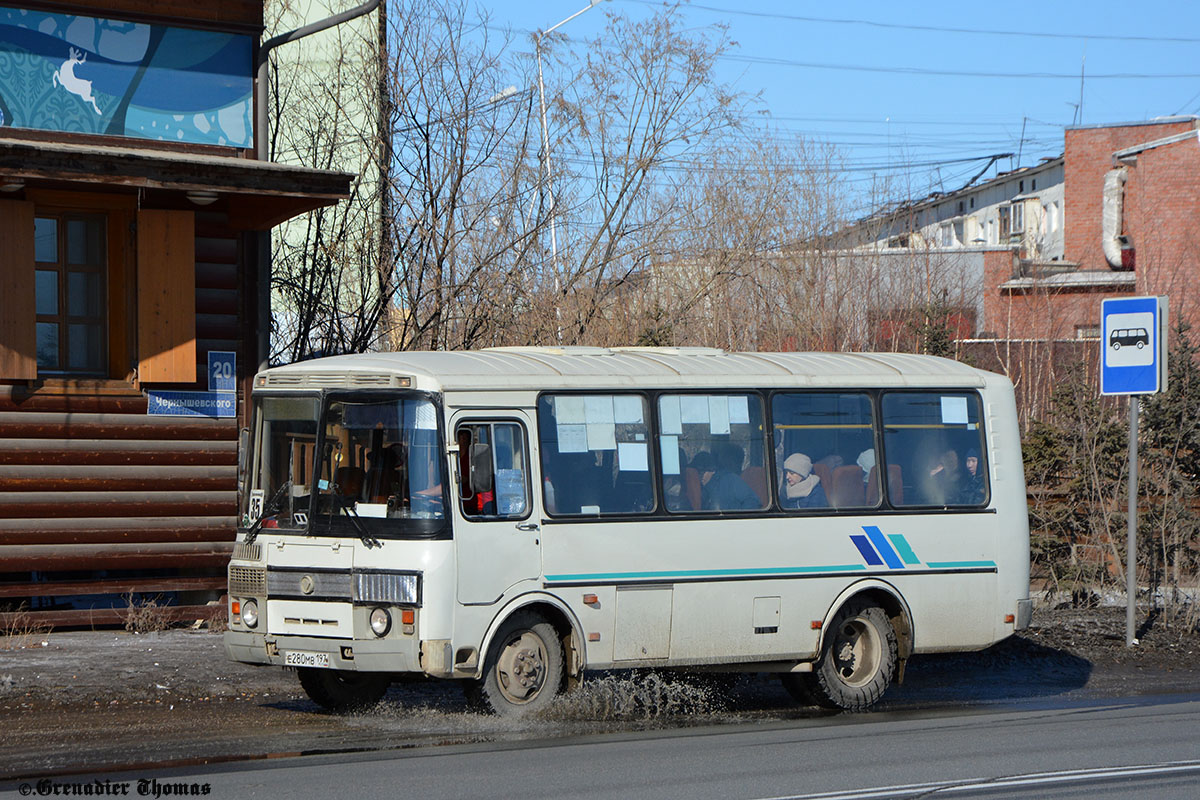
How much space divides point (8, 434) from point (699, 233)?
12.7m

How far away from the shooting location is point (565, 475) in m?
10.9

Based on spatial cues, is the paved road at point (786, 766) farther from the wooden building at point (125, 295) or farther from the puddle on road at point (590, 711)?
the wooden building at point (125, 295)

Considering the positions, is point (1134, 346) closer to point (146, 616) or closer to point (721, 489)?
point (721, 489)

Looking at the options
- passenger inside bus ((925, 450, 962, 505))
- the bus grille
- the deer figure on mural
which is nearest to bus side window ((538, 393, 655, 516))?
the bus grille

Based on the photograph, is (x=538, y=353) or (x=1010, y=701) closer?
(x=538, y=353)

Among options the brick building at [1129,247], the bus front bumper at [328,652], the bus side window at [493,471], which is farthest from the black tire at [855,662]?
the brick building at [1129,247]

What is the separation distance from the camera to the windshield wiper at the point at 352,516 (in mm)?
10175

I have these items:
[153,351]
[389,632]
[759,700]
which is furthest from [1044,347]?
[389,632]

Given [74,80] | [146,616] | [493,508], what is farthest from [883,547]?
[74,80]

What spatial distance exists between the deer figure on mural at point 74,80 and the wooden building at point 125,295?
0.01 metres

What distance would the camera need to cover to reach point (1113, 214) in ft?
130

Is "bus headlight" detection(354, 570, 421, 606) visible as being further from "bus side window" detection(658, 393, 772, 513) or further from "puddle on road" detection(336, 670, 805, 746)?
"bus side window" detection(658, 393, 772, 513)

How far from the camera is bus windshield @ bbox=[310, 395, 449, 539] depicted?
10211 millimetres

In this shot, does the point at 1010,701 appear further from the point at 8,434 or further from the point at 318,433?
the point at 8,434
